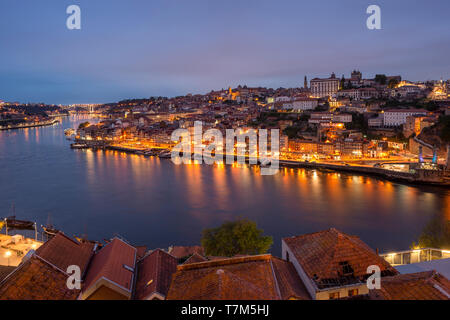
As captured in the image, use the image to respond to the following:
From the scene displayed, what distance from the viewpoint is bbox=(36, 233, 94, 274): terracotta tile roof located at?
2.04m

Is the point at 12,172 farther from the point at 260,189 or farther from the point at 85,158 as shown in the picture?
the point at 260,189

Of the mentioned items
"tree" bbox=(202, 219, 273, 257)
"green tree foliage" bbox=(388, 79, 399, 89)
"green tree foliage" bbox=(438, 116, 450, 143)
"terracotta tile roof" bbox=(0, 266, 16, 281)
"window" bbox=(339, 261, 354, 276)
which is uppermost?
"green tree foliage" bbox=(388, 79, 399, 89)

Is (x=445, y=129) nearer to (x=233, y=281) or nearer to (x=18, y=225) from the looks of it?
(x=233, y=281)

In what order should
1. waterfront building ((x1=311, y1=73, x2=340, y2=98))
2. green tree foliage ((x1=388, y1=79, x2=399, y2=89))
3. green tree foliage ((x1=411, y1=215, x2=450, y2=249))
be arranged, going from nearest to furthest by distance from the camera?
green tree foliage ((x1=411, y1=215, x2=450, y2=249))
green tree foliage ((x1=388, y1=79, x2=399, y2=89))
waterfront building ((x1=311, y1=73, x2=340, y2=98))

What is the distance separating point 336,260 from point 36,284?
5.46 feet

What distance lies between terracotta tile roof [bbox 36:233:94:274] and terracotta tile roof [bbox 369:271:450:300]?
1784 mm

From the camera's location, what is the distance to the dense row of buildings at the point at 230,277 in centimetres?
149

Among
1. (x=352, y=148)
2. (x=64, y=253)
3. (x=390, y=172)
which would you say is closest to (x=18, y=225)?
(x=64, y=253)

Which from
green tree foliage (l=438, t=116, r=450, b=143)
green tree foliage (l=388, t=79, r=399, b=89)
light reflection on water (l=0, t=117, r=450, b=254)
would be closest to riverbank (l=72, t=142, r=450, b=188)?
light reflection on water (l=0, t=117, r=450, b=254)

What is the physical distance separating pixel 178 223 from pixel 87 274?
3536 millimetres

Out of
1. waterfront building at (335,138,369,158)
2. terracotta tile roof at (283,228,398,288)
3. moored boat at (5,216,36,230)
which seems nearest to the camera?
terracotta tile roof at (283,228,398,288)

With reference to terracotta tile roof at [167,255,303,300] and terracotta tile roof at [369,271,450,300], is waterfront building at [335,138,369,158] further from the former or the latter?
terracotta tile roof at [369,271,450,300]

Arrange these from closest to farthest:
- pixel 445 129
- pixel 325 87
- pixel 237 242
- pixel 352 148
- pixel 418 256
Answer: pixel 418 256 < pixel 237 242 < pixel 445 129 < pixel 352 148 < pixel 325 87

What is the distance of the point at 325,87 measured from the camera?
2062 centimetres
